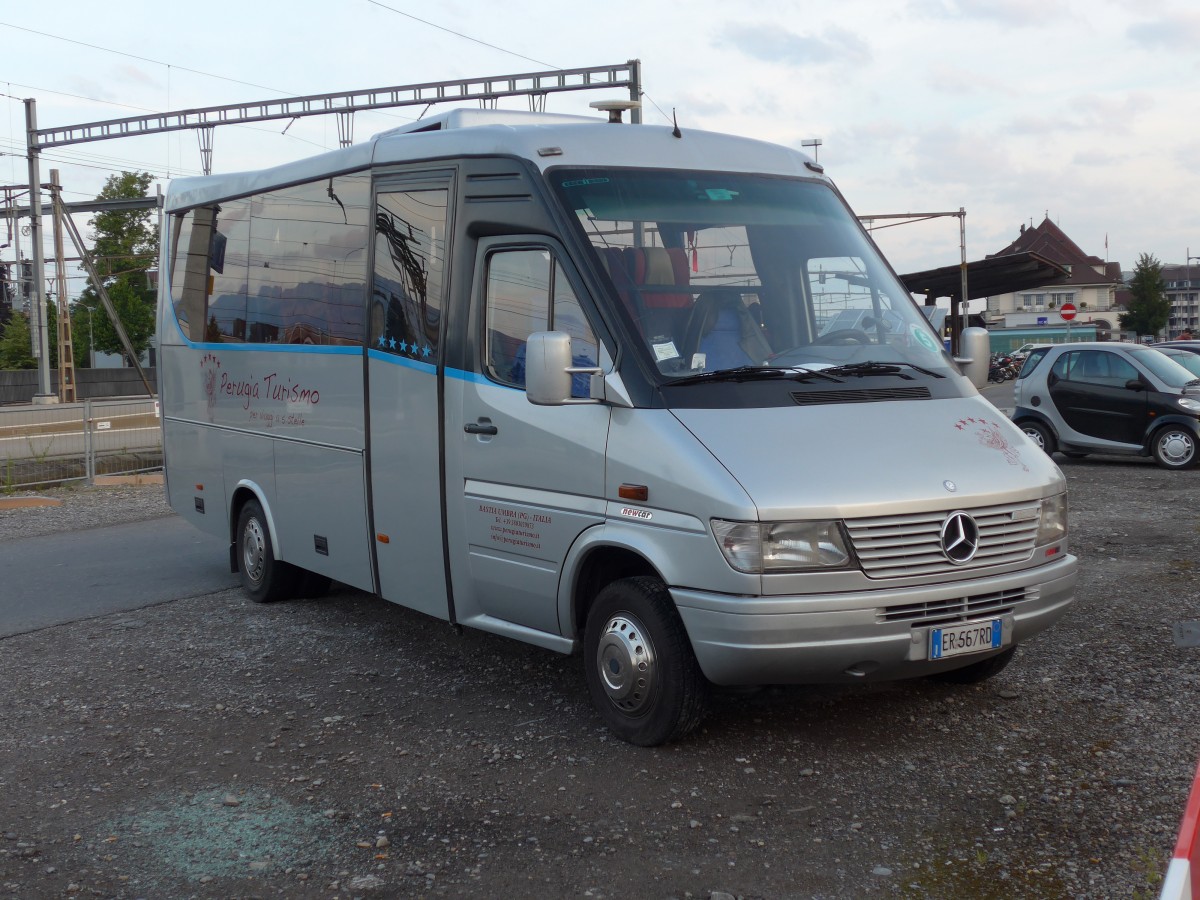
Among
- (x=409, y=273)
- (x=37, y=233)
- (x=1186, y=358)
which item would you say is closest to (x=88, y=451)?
(x=409, y=273)

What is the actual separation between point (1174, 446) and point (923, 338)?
37.7 ft

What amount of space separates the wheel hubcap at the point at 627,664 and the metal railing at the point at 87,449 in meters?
13.2

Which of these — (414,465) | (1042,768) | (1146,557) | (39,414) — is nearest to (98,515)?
(414,465)

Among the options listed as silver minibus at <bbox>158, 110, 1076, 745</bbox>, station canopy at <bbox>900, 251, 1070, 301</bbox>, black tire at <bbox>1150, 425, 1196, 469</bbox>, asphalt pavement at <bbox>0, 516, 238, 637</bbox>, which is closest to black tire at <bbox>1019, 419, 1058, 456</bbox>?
black tire at <bbox>1150, 425, 1196, 469</bbox>

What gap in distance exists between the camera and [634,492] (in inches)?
216

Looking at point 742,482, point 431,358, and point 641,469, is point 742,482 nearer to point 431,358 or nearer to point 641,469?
point 641,469

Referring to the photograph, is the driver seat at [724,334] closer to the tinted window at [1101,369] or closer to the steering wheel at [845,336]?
the steering wheel at [845,336]

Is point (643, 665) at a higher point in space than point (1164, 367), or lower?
lower

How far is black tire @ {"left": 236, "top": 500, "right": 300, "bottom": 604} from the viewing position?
9086mm

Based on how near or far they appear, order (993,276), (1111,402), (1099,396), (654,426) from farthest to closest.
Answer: (993,276) → (1099,396) → (1111,402) → (654,426)

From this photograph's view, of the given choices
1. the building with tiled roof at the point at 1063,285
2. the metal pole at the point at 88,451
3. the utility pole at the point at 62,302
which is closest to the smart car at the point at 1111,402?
the metal pole at the point at 88,451

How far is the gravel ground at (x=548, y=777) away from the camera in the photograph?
445 centimetres

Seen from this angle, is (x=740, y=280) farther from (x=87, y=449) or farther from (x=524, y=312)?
(x=87, y=449)

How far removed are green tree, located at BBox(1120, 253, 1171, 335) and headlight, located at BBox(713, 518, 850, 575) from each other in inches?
3855
